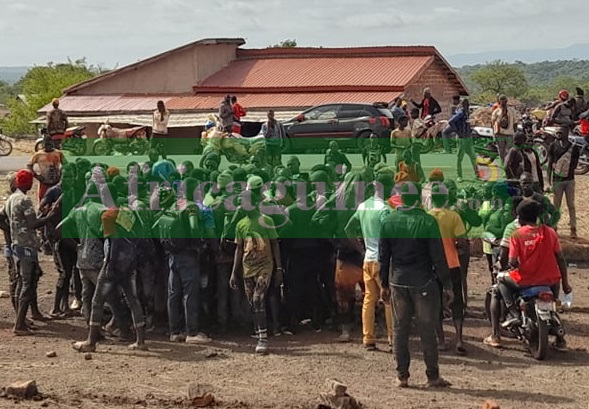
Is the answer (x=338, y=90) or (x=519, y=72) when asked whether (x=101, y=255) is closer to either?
(x=338, y=90)

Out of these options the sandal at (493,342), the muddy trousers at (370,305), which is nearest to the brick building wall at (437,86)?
the sandal at (493,342)

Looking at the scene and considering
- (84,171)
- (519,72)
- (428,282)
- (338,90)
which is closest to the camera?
(428,282)

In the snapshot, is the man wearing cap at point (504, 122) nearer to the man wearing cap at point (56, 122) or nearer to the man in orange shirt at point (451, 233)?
the man wearing cap at point (56, 122)

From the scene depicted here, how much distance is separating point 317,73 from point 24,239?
2747cm

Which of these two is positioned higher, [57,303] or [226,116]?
[226,116]

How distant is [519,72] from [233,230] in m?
101

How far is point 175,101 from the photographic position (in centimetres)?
3641

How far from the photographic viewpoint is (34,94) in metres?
46.7

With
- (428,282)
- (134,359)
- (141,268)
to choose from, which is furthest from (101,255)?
(428,282)

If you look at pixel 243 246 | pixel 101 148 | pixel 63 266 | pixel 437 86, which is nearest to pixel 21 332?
pixel 63 266

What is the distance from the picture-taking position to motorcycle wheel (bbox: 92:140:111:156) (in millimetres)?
25766

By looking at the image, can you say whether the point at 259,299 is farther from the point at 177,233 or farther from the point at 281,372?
the point at 177,233

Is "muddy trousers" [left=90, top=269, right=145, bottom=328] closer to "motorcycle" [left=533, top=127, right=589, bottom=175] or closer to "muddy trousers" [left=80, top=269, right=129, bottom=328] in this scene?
"muddy trousers" [left=80, top=269, right=129, bottom=328]

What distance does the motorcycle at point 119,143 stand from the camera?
26.0 m
